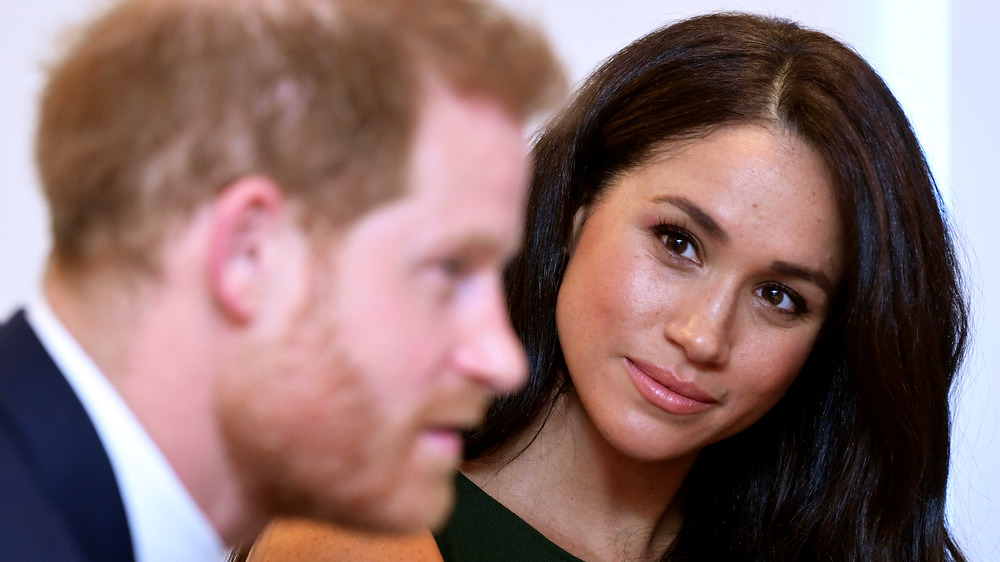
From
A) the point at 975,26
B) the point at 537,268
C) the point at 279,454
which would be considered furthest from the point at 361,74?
the point at 975,26

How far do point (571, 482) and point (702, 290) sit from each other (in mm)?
321

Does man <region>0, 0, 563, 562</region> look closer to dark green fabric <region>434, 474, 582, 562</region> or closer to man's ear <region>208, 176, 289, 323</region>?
man's ear <region>208, 176, 289, 323</region>

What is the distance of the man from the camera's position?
0.48 m

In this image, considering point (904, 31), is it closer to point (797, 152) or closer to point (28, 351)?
point (797, 152)

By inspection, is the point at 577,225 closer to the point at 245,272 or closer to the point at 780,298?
the point at 780,298

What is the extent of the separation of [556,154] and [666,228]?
22 centimetres

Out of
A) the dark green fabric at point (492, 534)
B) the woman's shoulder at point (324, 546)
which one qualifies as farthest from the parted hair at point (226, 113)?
the dark green fabric at point (492, 534)

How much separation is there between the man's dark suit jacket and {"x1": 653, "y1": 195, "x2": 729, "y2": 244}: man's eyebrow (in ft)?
2.35

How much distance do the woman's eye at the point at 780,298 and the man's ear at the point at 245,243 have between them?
0.75 metres

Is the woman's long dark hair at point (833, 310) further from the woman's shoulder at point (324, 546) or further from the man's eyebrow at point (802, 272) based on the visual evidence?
the woman's shoulder at point (324, 546)

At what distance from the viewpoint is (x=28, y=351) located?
0.51 meters

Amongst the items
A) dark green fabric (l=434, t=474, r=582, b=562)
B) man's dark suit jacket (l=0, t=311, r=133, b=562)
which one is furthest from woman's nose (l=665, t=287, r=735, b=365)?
man's dark suit jacket (l=0, t=311, r=133, b=562)

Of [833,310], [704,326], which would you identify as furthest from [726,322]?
[833,310]

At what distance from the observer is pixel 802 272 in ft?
3.60
